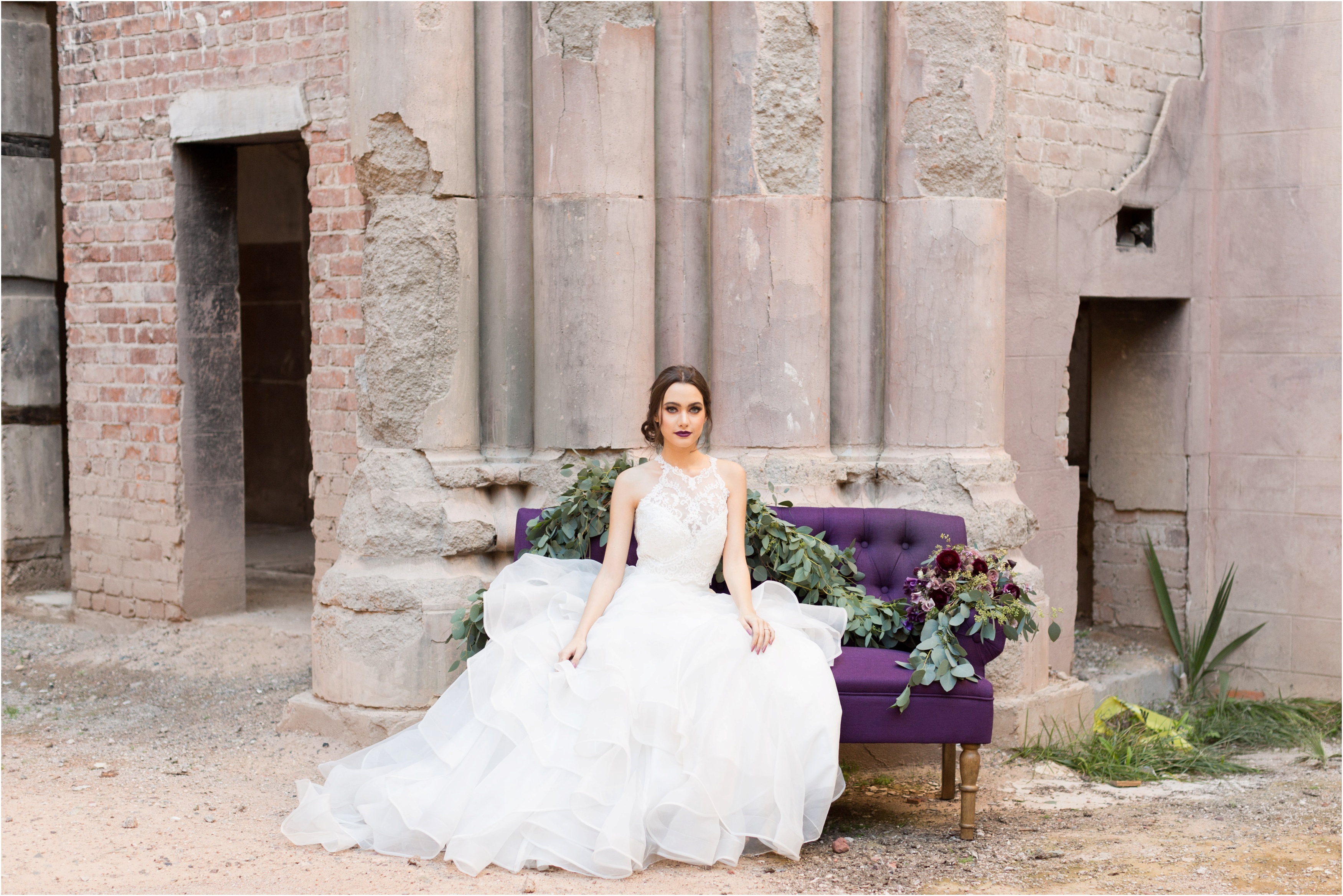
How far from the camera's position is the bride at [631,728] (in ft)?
12.3

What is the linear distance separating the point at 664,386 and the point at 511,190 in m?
1.27

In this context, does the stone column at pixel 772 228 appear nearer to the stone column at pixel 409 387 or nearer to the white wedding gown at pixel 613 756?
the stone column at pixel 409 387

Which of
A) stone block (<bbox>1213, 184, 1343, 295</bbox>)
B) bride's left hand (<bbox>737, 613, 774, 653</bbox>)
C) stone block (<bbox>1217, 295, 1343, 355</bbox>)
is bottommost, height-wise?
bride's left hand (<bbox>737, 613, 774, 653</bbox>)

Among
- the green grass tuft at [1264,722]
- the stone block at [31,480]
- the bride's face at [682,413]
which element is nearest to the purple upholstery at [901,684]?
the bride's face at [682,413]

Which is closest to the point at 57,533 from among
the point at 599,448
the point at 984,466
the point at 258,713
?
the point at 258,713

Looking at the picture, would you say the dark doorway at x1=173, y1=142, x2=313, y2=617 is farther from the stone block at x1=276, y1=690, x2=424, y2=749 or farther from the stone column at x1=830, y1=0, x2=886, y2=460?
the stone column at x1=830, y1=0, x2=886, y2=460

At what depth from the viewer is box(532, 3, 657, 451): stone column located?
197 inches

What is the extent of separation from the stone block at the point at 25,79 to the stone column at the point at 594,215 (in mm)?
3478

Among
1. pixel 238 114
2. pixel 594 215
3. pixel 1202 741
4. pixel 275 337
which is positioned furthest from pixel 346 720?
pixel 275 337

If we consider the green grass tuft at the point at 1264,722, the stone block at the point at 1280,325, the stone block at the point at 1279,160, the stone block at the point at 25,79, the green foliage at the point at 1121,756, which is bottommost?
the green grass tuft at the point at 1264,722

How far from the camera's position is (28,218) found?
283 inches

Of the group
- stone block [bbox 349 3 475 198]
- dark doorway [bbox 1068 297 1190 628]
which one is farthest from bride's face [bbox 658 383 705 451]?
dark doorway [bbox 1068 297 1190 628]

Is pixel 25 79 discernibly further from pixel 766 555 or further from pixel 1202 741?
pixel 1202 741

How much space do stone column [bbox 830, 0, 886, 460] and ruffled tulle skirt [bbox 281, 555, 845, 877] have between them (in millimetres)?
1361
